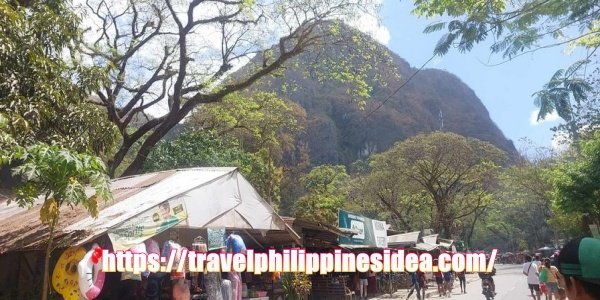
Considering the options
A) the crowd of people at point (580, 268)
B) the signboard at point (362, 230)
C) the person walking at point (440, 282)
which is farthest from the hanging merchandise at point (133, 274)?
the person walking at point (440, 282)

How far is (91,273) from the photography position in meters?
6.10

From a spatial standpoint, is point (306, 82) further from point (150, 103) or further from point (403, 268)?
point (403, 268)

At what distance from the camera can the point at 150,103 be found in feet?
53.9

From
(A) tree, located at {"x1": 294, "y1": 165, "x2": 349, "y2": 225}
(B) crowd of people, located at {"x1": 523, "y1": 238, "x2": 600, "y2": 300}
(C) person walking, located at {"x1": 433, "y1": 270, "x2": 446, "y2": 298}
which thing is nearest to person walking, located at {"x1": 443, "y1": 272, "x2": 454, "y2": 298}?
(C) person walking, located at {"x1": 433, "y1": 270, "x2": 446, "y2": 298}

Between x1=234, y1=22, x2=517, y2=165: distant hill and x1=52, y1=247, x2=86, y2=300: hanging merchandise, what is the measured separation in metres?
55.9

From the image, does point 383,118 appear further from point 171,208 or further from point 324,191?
point 171,208

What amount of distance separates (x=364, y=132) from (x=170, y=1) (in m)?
65.8

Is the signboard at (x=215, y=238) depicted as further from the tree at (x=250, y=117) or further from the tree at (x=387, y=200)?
the tree at (x=387, y=200)

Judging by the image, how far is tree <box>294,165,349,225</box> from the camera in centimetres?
3303

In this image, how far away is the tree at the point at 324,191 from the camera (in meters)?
33.0

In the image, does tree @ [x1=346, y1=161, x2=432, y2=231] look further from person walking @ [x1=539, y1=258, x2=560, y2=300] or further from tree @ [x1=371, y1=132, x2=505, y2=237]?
person walking @ [x1=539, y1=258, x2=560, y2=300]

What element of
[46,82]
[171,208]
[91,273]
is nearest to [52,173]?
[91,273]

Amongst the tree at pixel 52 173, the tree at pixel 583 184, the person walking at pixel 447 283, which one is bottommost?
the person walking at pixel 447 283

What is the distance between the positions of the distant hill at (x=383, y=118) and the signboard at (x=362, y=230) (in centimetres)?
4550
